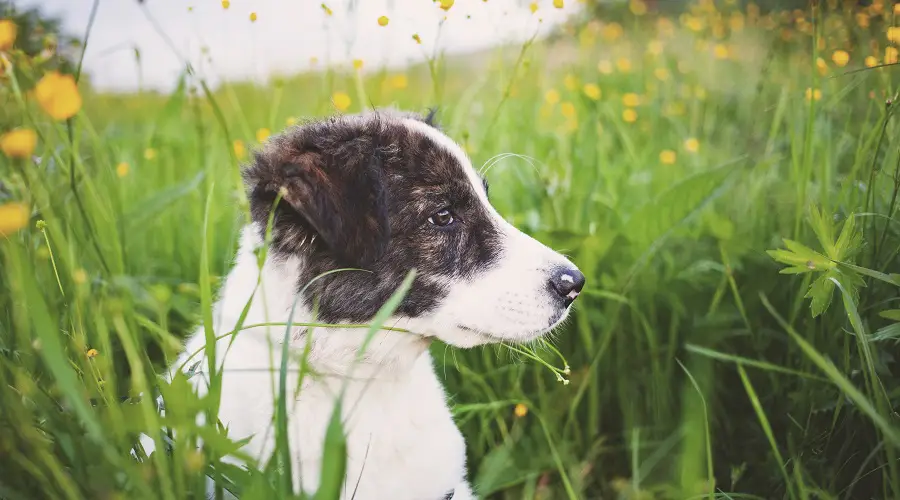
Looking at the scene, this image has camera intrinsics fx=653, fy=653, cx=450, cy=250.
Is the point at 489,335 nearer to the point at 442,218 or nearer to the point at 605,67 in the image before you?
the point at 442,218

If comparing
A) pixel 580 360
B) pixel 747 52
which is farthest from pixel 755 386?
pixel 747 52

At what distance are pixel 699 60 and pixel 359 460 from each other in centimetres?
442

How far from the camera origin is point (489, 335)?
1886mm

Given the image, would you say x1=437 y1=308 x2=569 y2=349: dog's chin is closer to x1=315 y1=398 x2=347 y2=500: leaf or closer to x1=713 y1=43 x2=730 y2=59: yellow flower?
x1=315 y1=398 x2=347 y2=500: leaf

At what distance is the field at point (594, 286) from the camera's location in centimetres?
126

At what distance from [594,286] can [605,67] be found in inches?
124

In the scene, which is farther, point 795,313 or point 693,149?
point 693,149

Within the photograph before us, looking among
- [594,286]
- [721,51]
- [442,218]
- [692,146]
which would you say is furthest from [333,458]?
[721,51]

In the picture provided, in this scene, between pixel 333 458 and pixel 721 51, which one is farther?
pixel 721 51

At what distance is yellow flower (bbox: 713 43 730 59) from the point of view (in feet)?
14.6

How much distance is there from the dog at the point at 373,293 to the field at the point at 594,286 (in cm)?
16

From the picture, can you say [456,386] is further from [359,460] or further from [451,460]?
[359,460]

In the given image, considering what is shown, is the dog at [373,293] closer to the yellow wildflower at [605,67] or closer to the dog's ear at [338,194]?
the dog's ear at [338,194]

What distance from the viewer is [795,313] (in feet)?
7.02
